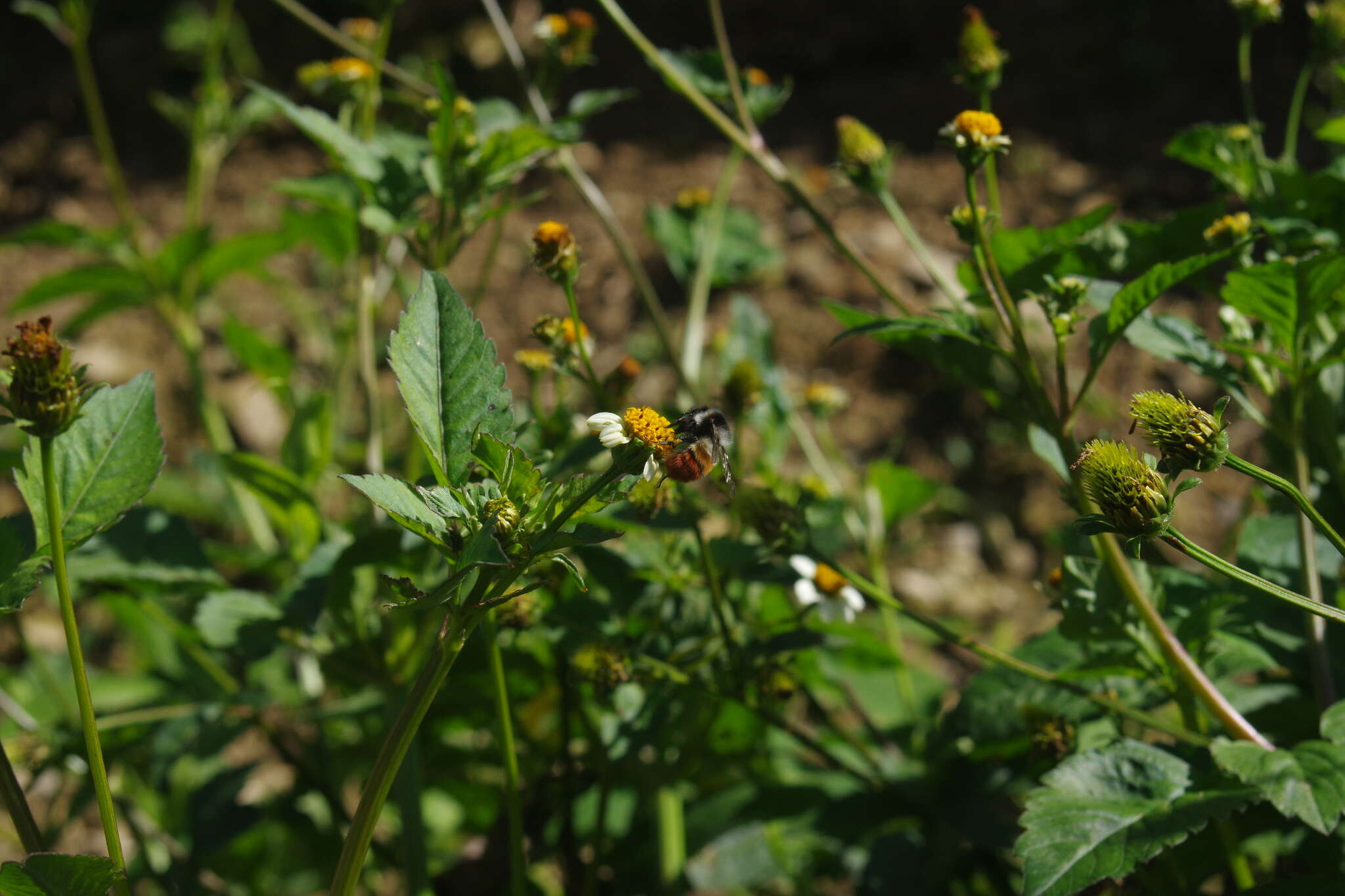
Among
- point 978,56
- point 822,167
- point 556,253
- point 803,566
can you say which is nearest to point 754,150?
point 978,56

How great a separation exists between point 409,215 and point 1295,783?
3.02ft

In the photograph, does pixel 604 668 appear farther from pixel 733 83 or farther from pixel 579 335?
pixel 733 83

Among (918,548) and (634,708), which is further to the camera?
(918,548)

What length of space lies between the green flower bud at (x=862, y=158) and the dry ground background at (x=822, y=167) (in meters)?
1.05

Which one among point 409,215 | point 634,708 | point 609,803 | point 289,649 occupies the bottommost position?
point 609,803

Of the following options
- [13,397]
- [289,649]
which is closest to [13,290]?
[289,649]

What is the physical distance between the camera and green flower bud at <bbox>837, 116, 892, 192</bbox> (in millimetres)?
1132

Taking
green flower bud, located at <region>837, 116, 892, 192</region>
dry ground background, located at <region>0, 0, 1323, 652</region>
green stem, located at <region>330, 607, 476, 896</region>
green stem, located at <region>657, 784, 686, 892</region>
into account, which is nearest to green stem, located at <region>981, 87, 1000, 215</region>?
green flower bud, located at <region>837, 116, 892, 192</region>

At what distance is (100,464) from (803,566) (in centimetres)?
59

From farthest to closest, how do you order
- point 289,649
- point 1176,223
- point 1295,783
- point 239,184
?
point 239,184 → point 289,649 → point 1176,223 → point 1295,783

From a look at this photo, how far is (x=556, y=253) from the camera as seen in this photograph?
919 millimetres

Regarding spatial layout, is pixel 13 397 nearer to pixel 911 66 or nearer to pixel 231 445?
pixel 231 445

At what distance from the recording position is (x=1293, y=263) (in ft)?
2.85

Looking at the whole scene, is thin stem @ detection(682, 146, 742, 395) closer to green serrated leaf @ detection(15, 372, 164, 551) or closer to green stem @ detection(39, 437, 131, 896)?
green serrated leaf @ detection(15, 372, 164, 551)
